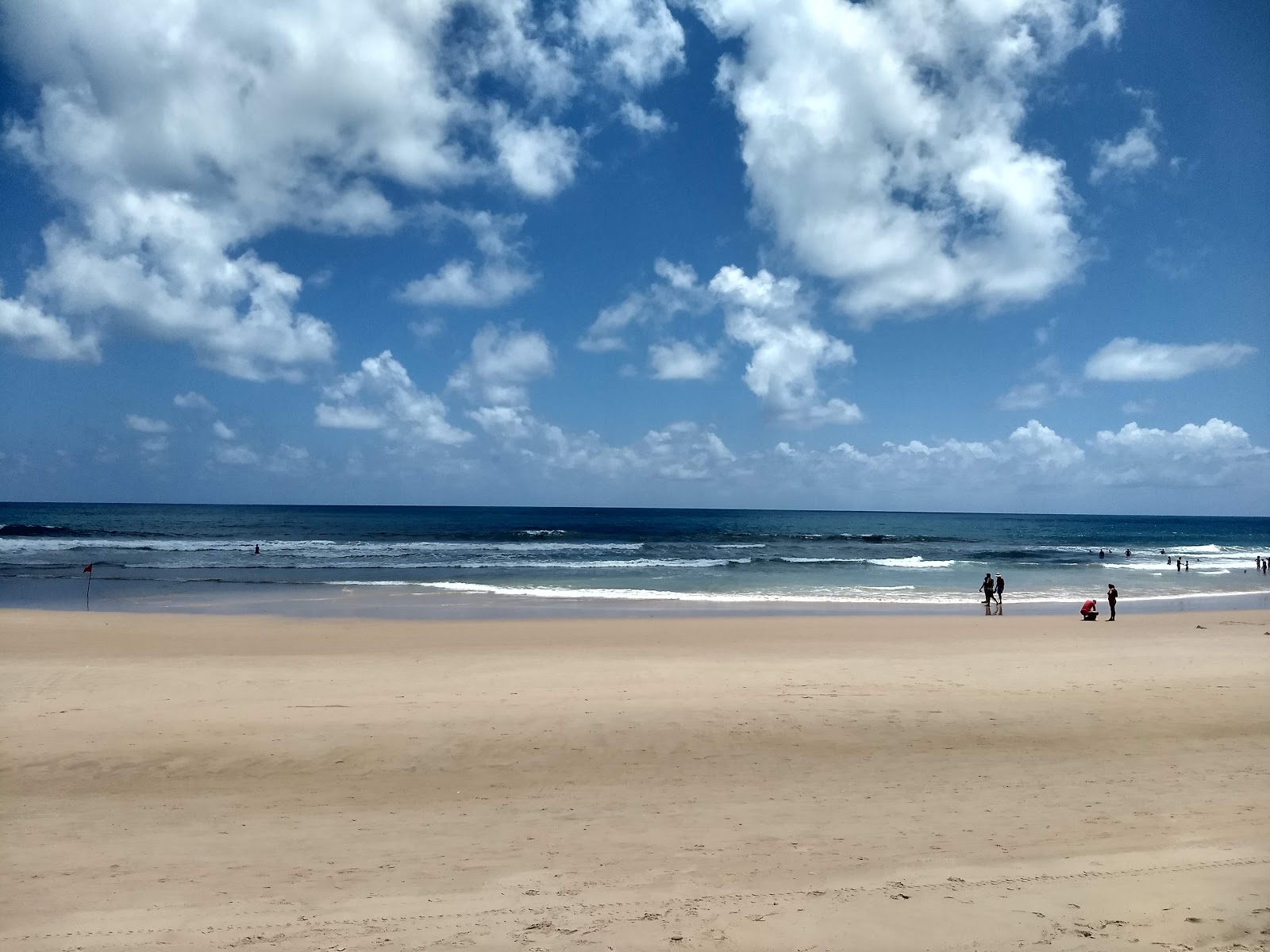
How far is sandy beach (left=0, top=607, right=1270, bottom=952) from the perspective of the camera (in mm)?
4910

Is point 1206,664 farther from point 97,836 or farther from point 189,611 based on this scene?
point 189,611

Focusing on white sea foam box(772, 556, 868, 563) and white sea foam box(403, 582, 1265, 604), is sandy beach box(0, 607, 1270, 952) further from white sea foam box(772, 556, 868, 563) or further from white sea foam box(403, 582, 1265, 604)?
white sea foam box(772, 556, 868, 563)

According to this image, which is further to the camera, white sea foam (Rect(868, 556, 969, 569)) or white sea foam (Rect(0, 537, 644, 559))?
white sea foam (Rect(0, 537, 644, 559))

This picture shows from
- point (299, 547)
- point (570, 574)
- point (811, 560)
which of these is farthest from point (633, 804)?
point (299, 547)

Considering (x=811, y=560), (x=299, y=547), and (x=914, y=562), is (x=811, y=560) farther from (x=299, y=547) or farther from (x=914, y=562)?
(x=299, y=547)

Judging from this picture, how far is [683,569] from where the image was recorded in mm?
42062

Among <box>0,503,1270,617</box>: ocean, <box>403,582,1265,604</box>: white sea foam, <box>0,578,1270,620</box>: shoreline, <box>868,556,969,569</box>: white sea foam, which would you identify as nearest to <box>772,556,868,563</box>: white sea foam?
<box>0,503,1270,617</box>: ocean

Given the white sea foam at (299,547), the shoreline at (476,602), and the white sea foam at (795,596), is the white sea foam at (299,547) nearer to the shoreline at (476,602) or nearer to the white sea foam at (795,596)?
the shoreline at (476,602)

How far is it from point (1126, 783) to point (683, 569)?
3455cm

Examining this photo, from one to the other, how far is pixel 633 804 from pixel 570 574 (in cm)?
3114

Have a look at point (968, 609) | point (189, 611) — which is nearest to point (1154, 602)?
point (968, 609)

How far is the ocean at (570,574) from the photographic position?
2633 centimetres

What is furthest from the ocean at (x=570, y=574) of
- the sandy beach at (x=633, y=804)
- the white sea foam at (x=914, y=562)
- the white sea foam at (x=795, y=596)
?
the sandy beach at (x=633, y=804)

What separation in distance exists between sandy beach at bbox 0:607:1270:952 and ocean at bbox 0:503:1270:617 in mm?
12219
